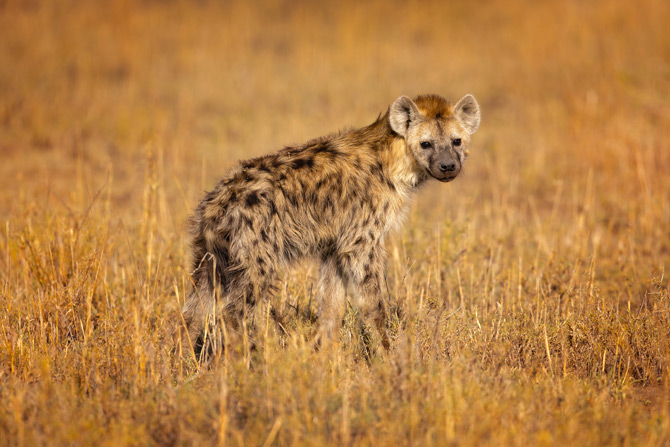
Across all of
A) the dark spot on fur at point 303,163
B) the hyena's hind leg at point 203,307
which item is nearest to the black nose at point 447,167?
the dark spot on fur at point 303,163

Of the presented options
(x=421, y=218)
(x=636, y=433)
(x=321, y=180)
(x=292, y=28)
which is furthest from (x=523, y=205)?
(x=292, y=28)

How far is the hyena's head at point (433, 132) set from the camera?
4.94 m

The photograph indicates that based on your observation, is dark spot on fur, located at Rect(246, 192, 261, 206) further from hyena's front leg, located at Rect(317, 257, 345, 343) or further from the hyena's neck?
the hyena's neck

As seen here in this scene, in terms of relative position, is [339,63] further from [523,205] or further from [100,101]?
[523,205]

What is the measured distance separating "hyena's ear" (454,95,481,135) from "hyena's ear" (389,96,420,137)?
39cm

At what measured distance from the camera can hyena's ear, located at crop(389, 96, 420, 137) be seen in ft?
16.4

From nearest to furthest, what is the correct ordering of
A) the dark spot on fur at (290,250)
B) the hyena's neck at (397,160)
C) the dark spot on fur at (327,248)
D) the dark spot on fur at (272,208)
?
the dark spot on fur at (272,208)
the dark spot on fur at (290,250)
the dark spot on fur at (327,248)
the hyena's neck at (397,160)

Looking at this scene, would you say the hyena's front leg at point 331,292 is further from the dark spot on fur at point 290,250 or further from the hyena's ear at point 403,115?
the hyena's ear at point 403,115

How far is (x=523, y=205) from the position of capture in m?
8.27

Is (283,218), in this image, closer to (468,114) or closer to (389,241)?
(468,114)

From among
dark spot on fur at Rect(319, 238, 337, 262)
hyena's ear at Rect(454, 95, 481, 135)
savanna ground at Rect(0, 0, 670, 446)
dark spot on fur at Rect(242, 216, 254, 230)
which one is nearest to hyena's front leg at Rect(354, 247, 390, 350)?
savanna ground at Rect(0, 0, 670, 446)

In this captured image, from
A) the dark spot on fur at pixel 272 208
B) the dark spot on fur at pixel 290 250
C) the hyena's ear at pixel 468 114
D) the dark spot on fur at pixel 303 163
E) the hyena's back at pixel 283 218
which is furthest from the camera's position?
the hyena's ear at pixel 468 114

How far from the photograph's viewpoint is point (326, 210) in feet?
15.5

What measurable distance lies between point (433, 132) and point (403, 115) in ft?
0.81
